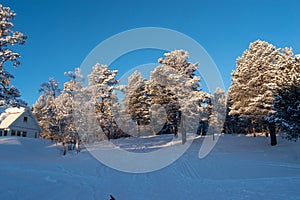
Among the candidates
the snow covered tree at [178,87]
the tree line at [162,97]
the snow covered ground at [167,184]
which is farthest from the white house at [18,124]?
the snow covered ground at [167,184]

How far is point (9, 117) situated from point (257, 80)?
135 ft

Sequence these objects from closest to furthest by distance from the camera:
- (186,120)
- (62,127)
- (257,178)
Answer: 1. (257,178)
2. (62,127)
3. (186,120)

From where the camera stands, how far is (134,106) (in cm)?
4156

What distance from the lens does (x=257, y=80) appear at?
82.3 feet

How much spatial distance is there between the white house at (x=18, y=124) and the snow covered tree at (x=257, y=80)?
36.4m

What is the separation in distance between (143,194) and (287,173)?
9.32 m

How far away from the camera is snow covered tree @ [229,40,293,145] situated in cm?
2408

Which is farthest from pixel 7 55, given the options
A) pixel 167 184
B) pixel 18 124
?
pixel 18 124

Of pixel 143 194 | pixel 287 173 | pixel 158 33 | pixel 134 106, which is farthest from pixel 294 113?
pixel 134 106

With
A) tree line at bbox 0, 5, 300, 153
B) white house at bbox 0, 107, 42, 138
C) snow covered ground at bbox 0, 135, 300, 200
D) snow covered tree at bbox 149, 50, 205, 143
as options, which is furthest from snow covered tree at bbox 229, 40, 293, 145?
white house at bbox 0, 107, 42, 138

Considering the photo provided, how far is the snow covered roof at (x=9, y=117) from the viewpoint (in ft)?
133

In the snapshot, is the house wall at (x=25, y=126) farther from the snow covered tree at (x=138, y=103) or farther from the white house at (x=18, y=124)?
the snow covered tree at (x=138, y=103)

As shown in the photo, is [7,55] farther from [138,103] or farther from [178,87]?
[138,103]

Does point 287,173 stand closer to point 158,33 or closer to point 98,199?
point 98,199
